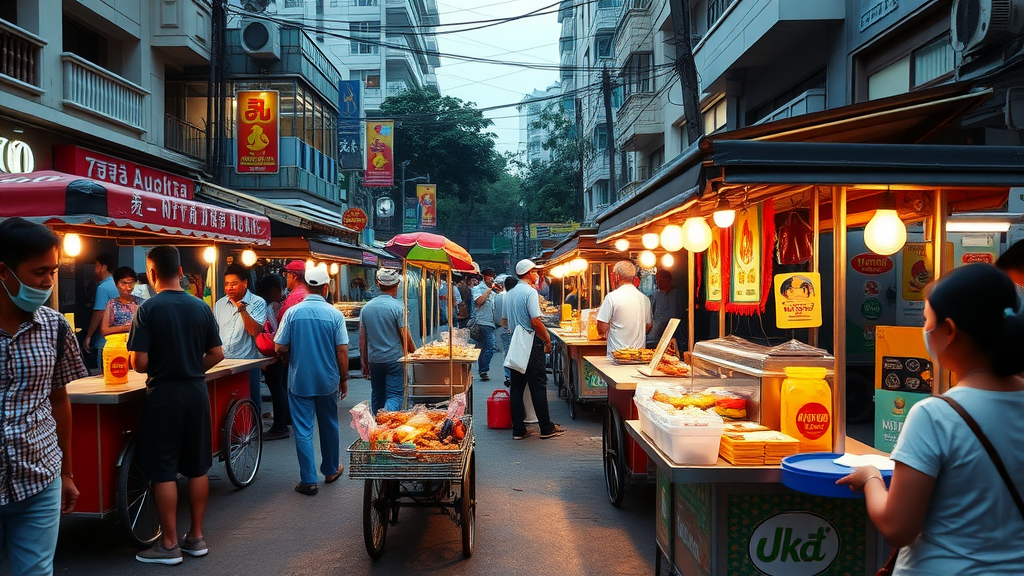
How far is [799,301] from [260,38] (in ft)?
69.7

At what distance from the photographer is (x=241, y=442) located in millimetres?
7715

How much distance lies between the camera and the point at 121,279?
10.0m

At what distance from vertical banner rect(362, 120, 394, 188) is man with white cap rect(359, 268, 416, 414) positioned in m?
21.7

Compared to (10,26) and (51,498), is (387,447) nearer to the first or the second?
(51,498)

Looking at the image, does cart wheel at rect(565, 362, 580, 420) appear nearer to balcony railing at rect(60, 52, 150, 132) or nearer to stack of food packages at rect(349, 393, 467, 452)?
stack of food packages at rect(349, 393, 467, 452)

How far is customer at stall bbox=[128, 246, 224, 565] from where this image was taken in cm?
543

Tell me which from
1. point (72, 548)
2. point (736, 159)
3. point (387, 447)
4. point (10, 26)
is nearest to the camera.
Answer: point (736, 159)

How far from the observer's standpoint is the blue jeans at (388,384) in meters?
8.91

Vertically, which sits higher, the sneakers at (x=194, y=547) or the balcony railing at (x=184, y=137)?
the balcony railing at (x=184, y=137)

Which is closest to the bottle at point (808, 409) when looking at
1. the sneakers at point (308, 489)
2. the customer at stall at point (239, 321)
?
the sneakers at point (308, 489)

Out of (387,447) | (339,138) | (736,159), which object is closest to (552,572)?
(387,447)

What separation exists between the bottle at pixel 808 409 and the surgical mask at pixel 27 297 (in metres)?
3.76

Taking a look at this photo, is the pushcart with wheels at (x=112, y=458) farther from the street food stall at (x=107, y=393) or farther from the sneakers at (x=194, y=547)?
the sneakers at (x=194, y=547)

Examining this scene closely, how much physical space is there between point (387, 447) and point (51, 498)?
7.68 feet
